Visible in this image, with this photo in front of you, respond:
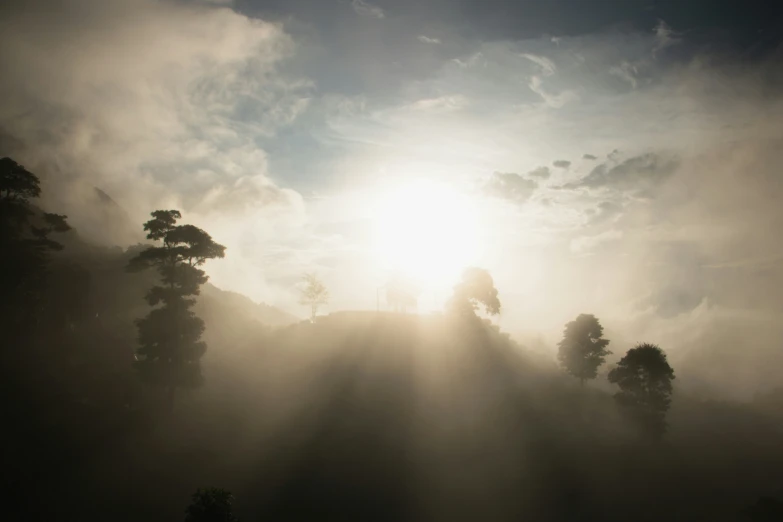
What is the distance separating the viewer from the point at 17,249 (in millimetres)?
36219

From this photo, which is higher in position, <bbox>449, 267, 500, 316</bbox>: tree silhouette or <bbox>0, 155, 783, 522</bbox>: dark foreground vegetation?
<bbox>449, 267, 500, 316</bbox>: tree silhouette

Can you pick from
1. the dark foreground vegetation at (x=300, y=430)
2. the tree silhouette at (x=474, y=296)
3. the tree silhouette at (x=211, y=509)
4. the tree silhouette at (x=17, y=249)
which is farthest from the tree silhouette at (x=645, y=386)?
the tree silhouette at (x=17, y=249)

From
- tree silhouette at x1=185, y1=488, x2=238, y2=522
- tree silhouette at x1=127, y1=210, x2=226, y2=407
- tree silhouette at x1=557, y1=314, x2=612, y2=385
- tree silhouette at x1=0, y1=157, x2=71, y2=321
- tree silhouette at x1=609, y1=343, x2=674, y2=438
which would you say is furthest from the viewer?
tree silhouette at x1=557, y1=314, x2=612, y2=385

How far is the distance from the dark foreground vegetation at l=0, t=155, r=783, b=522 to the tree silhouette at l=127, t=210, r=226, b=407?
8.5 inches

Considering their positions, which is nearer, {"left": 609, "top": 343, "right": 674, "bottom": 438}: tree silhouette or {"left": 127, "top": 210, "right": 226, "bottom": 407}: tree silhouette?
{"left": 127, "top": 210, "right": 226, "bottom": 407}: tree silhouette

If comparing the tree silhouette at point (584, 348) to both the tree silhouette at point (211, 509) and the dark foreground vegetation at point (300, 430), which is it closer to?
the dark foreground vegetation at point (300, 430)

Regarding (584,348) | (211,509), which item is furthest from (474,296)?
(211,509)

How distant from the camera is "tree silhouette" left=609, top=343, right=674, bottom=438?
60.4 meters

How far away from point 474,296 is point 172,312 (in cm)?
6741

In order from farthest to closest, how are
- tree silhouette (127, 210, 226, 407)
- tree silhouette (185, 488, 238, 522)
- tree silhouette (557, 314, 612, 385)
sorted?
1. tree silhouette (557, 314, 612, 385)
2. tree silhouette (127, 210, 226, 407)
3. tree silhouette (185, 488, 238, 522)

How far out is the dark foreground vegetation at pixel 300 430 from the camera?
108ft

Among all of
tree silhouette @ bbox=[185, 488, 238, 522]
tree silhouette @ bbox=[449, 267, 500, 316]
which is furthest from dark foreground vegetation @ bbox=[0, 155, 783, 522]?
tree silhouette @ bbox=[449, 267, 500, 316]

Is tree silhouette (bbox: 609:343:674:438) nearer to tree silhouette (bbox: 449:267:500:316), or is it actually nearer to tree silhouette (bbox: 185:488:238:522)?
tree silhouette (bbox: 449:267:500:316)

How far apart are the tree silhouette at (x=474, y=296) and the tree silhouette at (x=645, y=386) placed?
102ft
